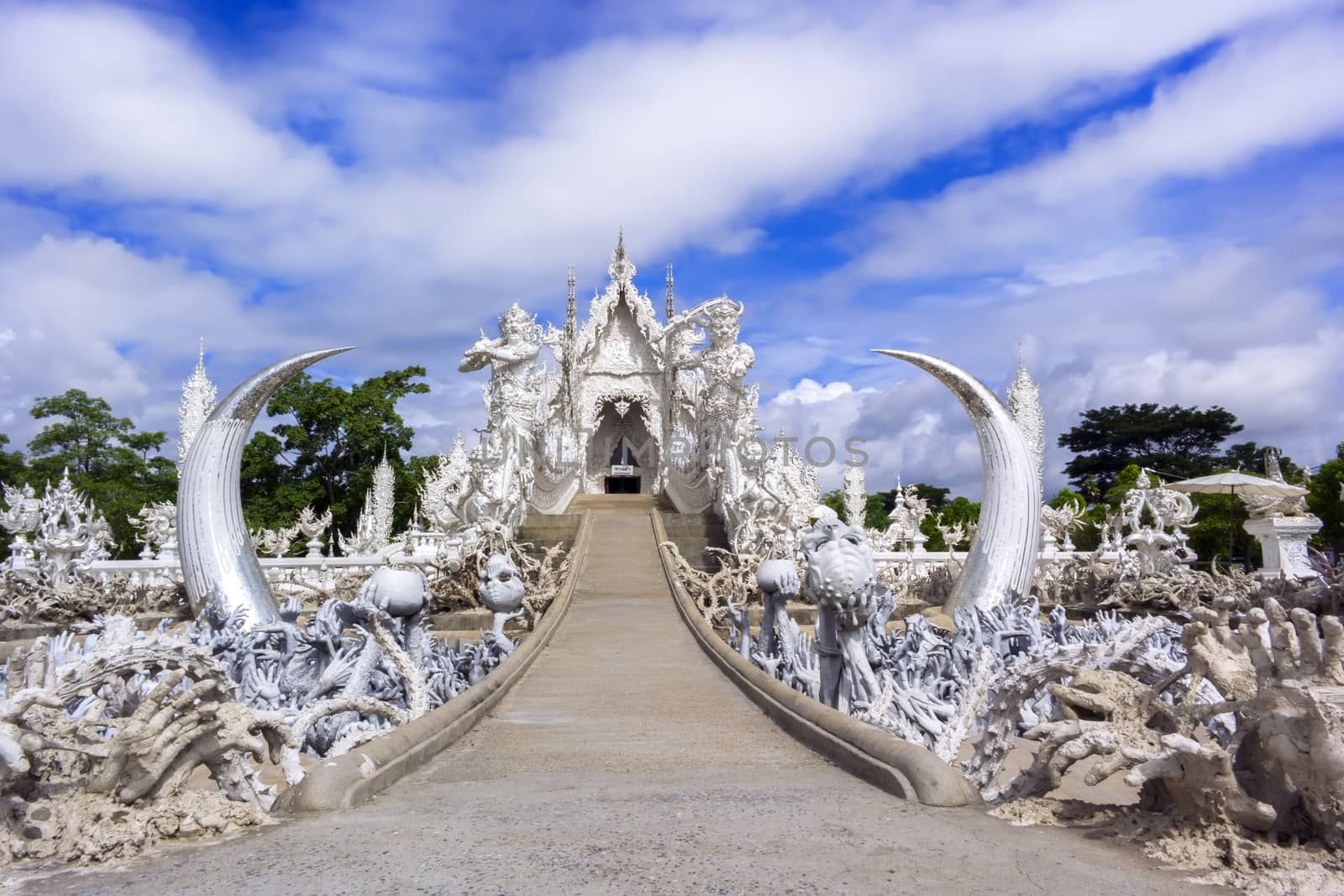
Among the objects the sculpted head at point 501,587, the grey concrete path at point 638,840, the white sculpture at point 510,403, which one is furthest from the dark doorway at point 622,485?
the grey concrete path at point 638,840

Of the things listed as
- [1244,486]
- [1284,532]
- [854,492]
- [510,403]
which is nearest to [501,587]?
[510,403]

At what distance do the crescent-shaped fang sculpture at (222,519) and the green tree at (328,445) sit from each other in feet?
58.6

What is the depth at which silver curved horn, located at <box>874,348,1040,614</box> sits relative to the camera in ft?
30.2

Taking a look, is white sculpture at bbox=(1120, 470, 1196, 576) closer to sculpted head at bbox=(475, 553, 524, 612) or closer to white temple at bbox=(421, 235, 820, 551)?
white temple at bbox=(421, 235, 820, 551)

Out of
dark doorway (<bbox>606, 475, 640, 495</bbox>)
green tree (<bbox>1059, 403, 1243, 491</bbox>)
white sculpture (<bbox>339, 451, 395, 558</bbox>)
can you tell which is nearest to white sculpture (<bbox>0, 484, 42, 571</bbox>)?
white sculpture (<bbox>339, 451, 395, 558</bbox>)

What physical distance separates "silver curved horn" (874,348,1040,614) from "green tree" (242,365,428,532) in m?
21.2

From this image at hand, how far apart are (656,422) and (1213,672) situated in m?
19.7

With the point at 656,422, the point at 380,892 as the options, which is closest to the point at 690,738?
the point at 380,892

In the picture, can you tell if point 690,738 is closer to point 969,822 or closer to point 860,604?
point 860,604

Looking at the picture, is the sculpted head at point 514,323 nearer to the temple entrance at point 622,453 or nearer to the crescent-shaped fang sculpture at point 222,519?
the crescent-shaped fang sculpture at point 222,519

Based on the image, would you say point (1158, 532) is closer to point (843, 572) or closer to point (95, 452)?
point (843, 572)

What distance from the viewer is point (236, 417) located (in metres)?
9.56

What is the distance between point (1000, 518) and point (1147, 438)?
33.0 meters

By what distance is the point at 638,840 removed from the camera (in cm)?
271
